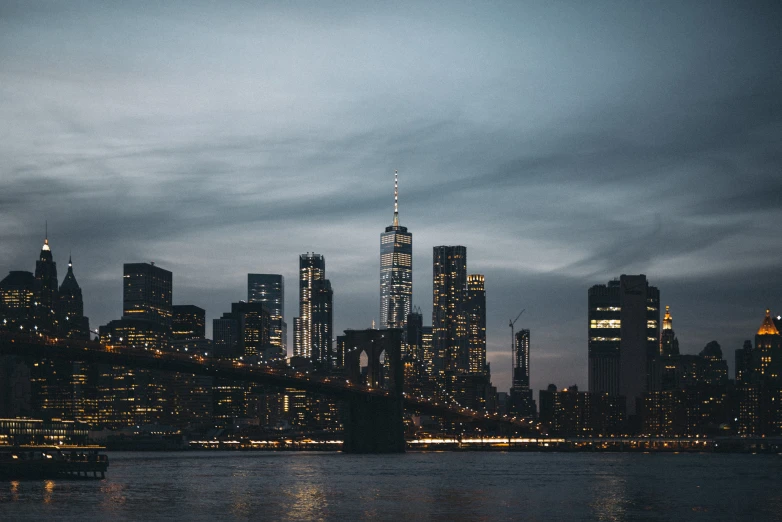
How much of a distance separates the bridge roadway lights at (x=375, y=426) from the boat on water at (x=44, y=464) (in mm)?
46486

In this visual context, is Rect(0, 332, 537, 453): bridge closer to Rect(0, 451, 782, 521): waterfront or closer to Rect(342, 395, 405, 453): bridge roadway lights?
Rect(342, 395, 405, 453): bridge roadway lights

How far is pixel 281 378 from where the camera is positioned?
12156 centimetres

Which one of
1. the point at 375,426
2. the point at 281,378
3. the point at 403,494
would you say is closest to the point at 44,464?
the point at 403,494

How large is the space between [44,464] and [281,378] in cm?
4217

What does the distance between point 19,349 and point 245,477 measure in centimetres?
2245

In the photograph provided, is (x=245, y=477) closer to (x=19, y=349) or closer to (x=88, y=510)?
(x=19, y=349)

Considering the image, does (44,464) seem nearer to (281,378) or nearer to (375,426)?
(281,378)

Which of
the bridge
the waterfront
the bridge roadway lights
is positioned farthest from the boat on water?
the bridge roadway lights

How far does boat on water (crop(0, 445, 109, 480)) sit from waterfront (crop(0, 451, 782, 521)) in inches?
58.0

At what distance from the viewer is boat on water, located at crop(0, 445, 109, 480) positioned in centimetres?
8025

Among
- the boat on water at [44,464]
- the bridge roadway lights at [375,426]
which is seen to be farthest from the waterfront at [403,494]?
the bridge roadway lights at [375,426]

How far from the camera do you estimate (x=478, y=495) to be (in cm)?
7212

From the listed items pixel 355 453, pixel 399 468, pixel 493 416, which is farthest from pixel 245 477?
pixel 493 416

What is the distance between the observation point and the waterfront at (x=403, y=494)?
5919cm
